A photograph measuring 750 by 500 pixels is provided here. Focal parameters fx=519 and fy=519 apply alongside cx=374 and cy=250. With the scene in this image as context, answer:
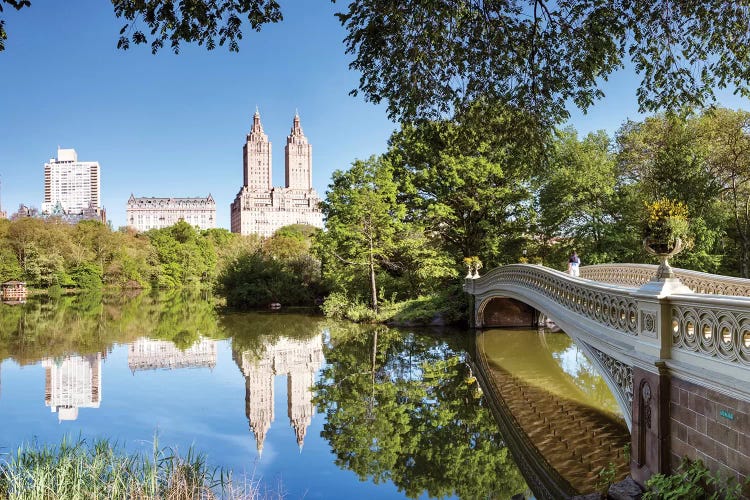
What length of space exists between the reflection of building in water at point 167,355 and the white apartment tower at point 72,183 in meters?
186

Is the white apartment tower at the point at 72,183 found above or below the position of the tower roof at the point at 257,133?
below

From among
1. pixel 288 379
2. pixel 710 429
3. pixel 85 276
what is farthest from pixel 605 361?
pixel 85 276

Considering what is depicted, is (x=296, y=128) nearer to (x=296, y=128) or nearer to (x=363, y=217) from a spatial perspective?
(x=296, y=128)

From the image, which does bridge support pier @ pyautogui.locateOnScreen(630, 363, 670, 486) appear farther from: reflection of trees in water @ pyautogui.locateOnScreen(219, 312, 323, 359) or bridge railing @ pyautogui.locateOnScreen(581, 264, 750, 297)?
reflection of trees in water @ pyautogui.locateOnScreen(219, 312, 323, 359)

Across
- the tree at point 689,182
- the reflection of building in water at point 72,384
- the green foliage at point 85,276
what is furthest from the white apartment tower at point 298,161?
the reflection of building in water at point 72,384

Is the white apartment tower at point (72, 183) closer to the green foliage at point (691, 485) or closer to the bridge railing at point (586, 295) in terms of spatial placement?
the bridge railing at point (586, 295)

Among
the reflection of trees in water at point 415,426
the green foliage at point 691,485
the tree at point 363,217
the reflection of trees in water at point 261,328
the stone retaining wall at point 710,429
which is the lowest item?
the reflection of trees in water at point 415,426

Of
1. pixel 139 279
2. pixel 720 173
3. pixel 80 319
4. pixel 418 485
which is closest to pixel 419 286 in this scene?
pixel 720 173

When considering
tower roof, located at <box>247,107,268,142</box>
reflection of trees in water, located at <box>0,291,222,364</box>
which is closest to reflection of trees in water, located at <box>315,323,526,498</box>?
reflection of trees in water, located at <box>0,291,222,364</box>

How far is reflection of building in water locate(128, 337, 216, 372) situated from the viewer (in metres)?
15.4

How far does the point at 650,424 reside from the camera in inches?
217

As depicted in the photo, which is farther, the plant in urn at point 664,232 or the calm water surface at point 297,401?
the calm water surface at point 297,401

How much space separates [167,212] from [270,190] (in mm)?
30806

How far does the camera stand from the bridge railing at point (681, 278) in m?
10.7
